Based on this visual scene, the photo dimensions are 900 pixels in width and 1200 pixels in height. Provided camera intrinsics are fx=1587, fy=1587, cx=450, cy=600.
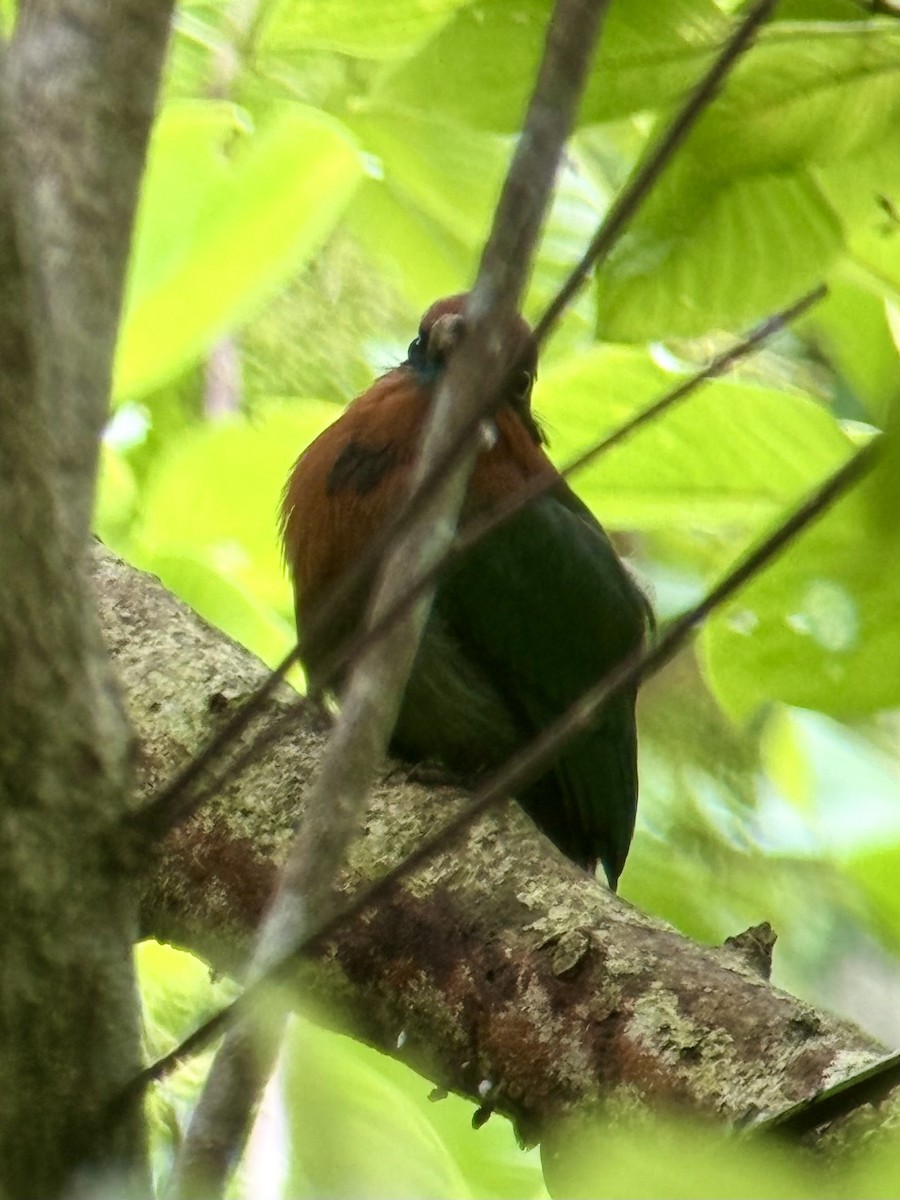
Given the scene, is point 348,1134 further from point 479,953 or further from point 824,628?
point 479,953

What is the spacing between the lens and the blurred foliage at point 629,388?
997 mm

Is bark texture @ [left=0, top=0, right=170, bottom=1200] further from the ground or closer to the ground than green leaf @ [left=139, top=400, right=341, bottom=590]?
closer to the ground

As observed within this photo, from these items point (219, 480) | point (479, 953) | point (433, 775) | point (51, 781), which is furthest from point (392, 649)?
point (219, 480)

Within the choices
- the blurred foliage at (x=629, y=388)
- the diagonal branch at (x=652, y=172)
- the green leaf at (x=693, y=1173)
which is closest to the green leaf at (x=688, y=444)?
the blurred foliage at (x=629, y=388)

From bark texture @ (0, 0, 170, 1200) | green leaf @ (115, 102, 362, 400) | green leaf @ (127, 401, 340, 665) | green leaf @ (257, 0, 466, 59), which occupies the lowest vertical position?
bark texture @ (0, 0, 170, 1200)

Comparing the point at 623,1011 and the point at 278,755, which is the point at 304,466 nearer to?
the point at 278,755

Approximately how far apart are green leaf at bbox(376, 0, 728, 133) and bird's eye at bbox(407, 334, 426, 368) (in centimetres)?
121

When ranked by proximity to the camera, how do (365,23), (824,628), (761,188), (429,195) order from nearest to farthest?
(824,628) < (761,188) < (365,23) < (429,195)

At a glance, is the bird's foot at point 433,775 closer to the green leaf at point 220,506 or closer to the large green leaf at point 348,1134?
the green leaf at point 220,506

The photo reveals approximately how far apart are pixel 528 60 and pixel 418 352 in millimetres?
1305

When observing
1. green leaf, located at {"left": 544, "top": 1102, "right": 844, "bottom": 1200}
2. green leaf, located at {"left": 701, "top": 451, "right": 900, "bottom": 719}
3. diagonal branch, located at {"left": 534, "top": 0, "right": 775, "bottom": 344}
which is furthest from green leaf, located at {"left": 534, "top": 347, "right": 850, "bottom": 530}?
green leaf, located at {"left": 544, "top": 1102, "right": 844, "bottom": 1200}

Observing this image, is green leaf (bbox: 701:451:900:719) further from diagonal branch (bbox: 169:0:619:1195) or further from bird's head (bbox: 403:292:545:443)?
bird's head (bbox: 403:292:545:443)

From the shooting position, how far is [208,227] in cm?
191

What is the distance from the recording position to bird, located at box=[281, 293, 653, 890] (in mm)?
2271
